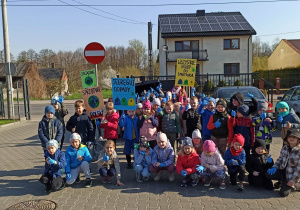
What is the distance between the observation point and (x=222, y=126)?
6.31 meters

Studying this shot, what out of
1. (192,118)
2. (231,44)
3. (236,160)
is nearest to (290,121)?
(236,160)

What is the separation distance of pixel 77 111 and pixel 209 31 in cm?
2632

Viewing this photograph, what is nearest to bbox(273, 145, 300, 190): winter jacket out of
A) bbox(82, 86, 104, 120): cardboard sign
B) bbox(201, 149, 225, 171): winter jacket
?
bbox(201, 149, 225, 171): winter jacket

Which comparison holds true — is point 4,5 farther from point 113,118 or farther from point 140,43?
point 140,43

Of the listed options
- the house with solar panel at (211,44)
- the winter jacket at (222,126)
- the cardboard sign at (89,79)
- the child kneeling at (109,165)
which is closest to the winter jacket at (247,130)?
the winter jacket at (222,126)

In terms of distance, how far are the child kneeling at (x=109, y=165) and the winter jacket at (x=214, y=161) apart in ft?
5.58

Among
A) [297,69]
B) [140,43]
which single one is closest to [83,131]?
[297,69]

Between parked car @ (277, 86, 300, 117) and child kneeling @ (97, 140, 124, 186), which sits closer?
child kneeling @ (97, 140, 124, 186)

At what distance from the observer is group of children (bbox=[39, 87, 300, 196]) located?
5430mm

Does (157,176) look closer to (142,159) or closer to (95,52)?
(142,159)

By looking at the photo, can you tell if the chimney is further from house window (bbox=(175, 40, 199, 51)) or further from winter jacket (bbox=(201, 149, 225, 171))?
winter jacket (bbox=(201, 149, 225, 171))

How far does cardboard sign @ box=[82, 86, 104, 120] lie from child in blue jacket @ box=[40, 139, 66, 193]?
1.58 meters

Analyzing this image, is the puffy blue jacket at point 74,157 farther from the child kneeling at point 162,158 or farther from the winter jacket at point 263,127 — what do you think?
the winter jacket at point 263,127

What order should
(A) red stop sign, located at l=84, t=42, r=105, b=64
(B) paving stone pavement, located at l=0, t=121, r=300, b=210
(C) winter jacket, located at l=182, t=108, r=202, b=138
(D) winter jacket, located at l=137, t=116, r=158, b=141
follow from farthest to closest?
(A) red stop sign, located at l=84, t=42, r=105, b=64 < (C) winter jacket, located at l=182, t=108, r=202, b=138 < (D) winter jacket, located at l=137, t=116, r=158, b=141 < (B) paving stone pavement, located at l=0, t=121, r=300, b=210
